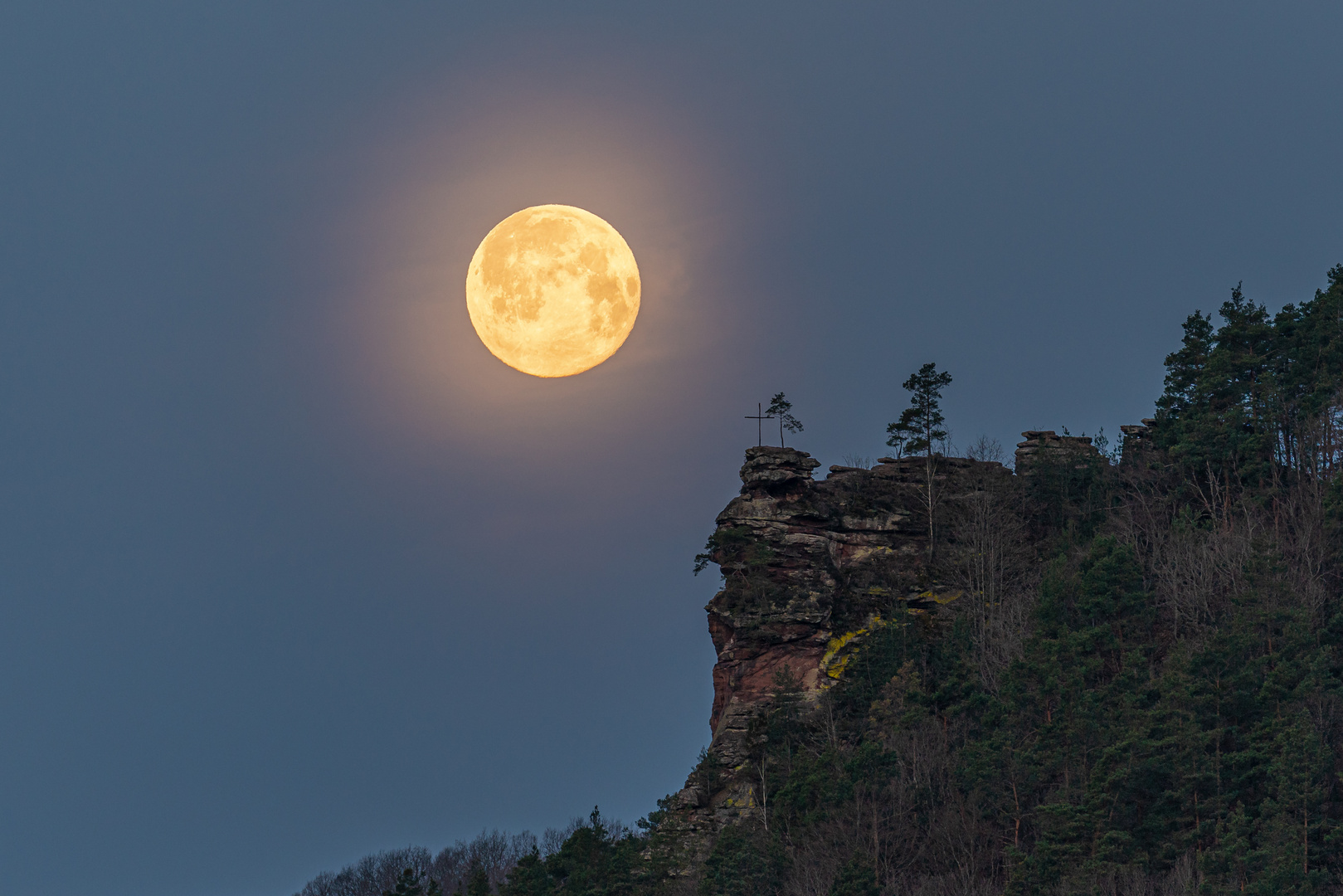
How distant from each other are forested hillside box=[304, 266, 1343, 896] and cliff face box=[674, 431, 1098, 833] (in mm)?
429

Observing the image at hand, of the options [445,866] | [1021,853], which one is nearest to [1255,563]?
[1021,853]

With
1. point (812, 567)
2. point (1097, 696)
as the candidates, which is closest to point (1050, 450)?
point (812, 567)

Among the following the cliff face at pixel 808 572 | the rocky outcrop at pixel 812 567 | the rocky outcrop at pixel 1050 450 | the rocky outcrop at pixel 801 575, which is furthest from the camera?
the rocky outcrop at pixel 1050 450

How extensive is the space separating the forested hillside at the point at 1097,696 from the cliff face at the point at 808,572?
0.43 metres

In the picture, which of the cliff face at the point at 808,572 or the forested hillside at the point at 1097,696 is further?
the cliff face at the point at 808,572

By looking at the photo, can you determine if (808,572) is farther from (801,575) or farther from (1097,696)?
(1097,696)

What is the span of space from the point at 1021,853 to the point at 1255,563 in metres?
13.6

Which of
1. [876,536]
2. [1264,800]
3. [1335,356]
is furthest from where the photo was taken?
[876,536]

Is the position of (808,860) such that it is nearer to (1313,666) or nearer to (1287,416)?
(1313,666)

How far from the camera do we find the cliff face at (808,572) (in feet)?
210

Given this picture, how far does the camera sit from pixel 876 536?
7200 cm

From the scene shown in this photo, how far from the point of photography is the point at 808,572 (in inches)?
2692

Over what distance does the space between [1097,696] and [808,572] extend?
22503mm

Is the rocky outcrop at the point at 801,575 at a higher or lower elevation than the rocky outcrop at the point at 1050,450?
lower
